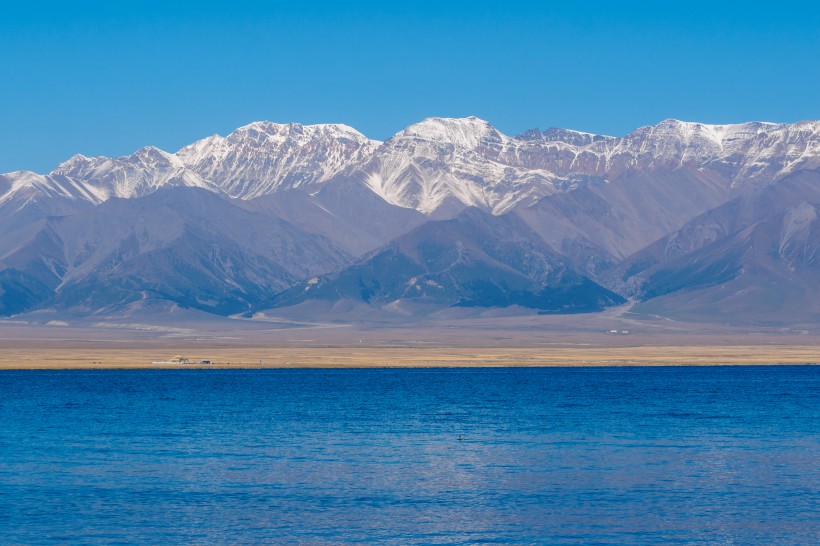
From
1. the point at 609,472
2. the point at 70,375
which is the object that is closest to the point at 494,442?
the point at 609,472

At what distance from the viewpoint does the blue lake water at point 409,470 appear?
56125mm

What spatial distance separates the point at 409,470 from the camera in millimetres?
72125

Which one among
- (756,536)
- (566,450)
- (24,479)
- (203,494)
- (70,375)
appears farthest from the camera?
(70,375)

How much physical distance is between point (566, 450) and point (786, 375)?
11475cm

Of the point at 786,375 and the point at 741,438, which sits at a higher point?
the point at 741,438

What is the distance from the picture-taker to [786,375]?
188 metres

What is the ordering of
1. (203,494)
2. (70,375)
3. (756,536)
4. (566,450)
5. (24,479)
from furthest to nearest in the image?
(70,375) < (566,450) < (24,479) < (203,494) < (756,536)

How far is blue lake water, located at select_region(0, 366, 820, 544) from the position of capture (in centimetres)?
5612

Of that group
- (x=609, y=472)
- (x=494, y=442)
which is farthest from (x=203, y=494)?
(x=494, y=442)

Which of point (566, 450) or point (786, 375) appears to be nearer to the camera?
point (566, 450)

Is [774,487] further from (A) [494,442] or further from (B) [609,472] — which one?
(A) [494,442]

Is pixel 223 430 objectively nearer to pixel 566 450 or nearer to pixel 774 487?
pixel 566 450

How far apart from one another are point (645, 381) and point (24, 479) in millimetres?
113174

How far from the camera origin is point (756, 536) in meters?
54.3
